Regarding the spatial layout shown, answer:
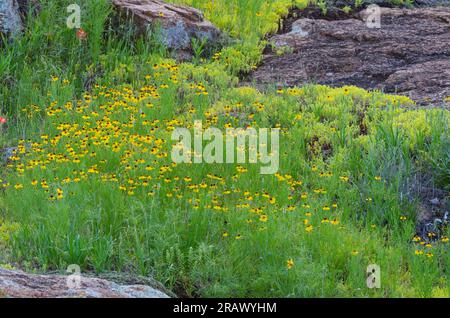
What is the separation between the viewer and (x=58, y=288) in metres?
4.22

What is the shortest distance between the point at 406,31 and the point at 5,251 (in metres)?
6.55

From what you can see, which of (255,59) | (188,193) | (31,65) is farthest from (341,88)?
(31,65)

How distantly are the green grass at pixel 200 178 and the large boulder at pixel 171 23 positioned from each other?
260mm

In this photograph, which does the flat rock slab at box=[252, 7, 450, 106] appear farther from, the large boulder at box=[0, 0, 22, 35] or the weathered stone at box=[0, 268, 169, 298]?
the weathered stone at box=[0, 268, 169, 298]

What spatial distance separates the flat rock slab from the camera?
8.87 meters

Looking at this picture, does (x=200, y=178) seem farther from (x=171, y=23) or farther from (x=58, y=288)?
(x=171, y=23)

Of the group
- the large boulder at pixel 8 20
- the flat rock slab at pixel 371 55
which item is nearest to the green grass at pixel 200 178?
the large boulder at pixel 8 20

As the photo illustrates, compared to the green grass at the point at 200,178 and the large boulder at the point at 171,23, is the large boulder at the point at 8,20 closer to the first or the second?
the green grass at the point at 200,178

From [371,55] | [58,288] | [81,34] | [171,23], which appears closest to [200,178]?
[58,288]

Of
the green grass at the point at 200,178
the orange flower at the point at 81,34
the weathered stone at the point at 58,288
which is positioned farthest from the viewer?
the orange flower at the point at 81,34

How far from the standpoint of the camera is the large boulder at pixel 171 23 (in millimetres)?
9695

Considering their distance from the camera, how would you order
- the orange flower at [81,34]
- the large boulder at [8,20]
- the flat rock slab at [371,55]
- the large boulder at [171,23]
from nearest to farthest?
the flat rock slab at [371,55] < the large boulder at [8,20] < the orange flower at [81,34] < the large boulder at [171,23]

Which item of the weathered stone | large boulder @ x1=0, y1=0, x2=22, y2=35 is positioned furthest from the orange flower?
the weathered stone

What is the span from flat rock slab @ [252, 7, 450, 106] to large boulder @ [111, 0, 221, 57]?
35.0 inches
